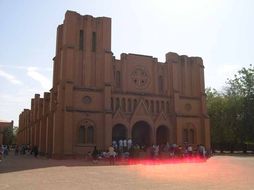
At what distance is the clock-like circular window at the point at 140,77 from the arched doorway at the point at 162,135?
6.18 metres

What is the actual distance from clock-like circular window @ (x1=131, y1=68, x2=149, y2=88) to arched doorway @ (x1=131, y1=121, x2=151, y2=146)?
16.4 feet

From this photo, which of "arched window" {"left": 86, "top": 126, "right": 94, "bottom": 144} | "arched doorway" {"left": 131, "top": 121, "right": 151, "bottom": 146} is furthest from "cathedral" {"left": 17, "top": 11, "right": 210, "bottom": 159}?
"arched window" {"left": 86, "top": 126, "right": 94, "bottom": 144}

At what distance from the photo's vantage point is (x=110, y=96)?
4175cm

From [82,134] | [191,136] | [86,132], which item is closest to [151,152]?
[86,132]

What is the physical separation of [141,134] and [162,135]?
312 centimetres

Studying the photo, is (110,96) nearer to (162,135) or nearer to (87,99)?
(87,99)

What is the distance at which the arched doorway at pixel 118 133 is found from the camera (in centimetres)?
4372

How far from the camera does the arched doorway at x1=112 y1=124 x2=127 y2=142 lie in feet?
143

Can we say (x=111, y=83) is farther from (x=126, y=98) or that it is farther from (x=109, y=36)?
(x=109, y=36)

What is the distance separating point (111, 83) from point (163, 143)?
1164cm

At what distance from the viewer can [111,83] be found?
42.7 metres

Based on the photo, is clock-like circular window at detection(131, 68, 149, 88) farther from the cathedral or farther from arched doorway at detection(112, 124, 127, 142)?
arched doorway at detection(112, 124, 127, 142)

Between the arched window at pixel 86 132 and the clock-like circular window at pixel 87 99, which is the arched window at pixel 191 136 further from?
the clock-like circular window at pixel 87 99

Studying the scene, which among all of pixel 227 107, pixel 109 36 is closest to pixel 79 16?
pixel 109 36
